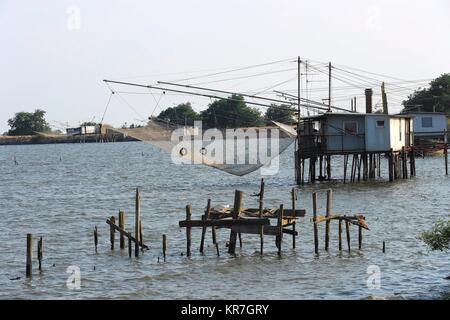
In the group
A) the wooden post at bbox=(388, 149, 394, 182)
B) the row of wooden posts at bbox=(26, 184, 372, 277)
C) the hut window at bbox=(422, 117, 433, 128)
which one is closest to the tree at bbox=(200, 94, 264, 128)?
the hut window at bbox=(422, 117, 433, 128)

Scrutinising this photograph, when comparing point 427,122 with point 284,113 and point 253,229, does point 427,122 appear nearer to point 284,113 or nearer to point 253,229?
point 284,113

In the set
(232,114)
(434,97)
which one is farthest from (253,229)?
(434,97)

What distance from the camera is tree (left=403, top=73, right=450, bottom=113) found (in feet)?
346

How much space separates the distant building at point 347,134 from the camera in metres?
47.2


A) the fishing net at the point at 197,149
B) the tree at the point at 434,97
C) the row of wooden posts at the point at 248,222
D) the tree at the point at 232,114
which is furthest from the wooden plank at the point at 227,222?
the tree at the point at 434,97

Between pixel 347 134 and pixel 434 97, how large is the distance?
6431 centimetres

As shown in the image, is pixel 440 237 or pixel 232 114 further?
pixel 232 114

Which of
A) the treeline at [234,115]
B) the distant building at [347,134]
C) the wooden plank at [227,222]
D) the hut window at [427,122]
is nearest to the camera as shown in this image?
the wooden plank at [227,222]

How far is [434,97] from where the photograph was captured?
107 meters

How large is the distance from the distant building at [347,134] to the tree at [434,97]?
191 ft

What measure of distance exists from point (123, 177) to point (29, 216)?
3178 centimetres

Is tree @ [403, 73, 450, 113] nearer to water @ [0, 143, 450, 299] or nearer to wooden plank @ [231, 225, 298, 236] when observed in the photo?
water @ [0, 143, 450, 299]

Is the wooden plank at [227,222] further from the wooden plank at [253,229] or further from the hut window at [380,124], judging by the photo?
the hut window at [380,124]

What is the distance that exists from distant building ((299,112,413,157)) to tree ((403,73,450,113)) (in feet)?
191
